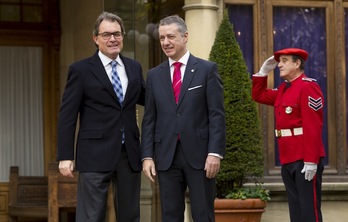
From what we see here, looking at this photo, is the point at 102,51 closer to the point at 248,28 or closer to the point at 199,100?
the point at 199,100

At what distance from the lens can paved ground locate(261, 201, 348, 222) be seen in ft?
33.0

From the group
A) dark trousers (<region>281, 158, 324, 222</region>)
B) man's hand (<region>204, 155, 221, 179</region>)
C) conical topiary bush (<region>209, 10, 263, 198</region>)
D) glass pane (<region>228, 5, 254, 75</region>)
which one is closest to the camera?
man's hand (<region>204, 155, 221, 179</region>)

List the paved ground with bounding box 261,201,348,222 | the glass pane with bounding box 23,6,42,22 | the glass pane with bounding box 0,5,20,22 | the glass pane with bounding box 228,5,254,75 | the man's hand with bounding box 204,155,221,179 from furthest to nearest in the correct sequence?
1. the glass pane with bounding box 23,6,42,22
2. the glass pane with bounding box 0,5,20,22
3. the glass pane with bounding box 228,5,254,75
4. the paved ground with bounding box 261,201,348,222
5. the man's hand with bounding box 204,155,221,179

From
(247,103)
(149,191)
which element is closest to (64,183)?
(149,191)

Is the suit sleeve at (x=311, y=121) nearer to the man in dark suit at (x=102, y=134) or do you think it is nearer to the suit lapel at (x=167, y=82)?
the suit lapel at (x=167, y=82)

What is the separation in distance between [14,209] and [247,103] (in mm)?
4559

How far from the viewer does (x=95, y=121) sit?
706 cm

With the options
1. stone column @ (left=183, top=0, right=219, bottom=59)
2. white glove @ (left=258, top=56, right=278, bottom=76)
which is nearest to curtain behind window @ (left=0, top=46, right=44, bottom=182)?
stone column @ (left=183, top=0, right=219, bottom=59)

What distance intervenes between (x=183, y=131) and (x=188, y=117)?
11 centimetres

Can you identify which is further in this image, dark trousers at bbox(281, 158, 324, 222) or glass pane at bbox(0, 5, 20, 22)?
glass pane at bbox(0, 5, 20, 22)

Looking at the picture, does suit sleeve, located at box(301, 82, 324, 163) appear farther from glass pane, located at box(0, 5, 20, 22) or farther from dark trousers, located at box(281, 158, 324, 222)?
glass pane, located at box(0, 5, 20, 22)

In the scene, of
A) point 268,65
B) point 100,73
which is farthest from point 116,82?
point 268,65

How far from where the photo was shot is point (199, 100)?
7039 millimetres

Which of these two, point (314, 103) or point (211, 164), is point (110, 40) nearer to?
point (211, 164)
